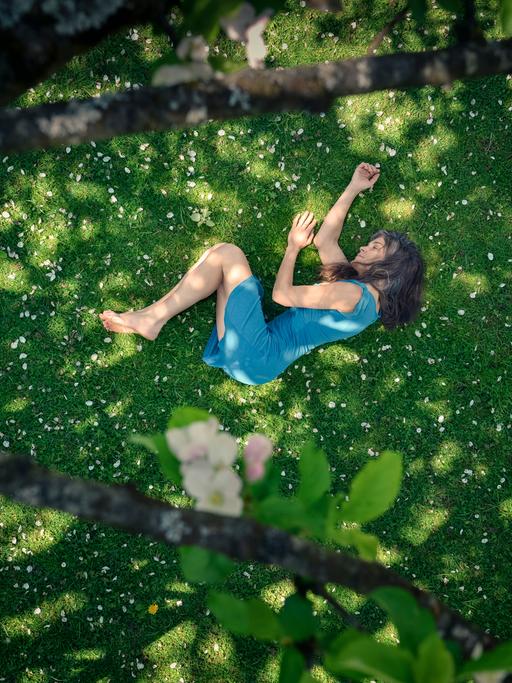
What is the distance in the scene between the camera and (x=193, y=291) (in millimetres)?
5035

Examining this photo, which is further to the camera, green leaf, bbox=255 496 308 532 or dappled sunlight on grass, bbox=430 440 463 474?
dappled sunlight on grass, bbox=430 440 463 474

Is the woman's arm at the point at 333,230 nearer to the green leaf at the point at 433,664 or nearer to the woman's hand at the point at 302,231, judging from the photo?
the woman's hand at the point at 302,231

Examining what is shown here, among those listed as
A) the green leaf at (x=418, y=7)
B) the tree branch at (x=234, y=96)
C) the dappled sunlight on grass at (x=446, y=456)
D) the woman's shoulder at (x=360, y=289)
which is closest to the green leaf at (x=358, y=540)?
the tree branch at (x=234, y=96)

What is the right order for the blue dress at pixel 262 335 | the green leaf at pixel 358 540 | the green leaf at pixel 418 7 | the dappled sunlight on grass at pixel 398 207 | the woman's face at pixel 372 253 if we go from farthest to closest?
the dappled sunlight on grass at pixel 398 207, the woman's face at pixel 372 253, the blue dress at pixel 262 335, the green leaf at pixel 418 7, the green leaf at pixel 358 540

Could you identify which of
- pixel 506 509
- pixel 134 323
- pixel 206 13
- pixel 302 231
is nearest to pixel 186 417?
pixel 206 13

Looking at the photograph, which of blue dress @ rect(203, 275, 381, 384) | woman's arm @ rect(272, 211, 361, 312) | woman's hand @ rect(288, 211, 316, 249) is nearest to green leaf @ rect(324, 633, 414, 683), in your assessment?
woman's arm @ rect(272, 211, 361, 312)

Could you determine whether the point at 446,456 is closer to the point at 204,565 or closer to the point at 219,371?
the point at 219,371

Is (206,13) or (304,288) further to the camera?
(304,288)

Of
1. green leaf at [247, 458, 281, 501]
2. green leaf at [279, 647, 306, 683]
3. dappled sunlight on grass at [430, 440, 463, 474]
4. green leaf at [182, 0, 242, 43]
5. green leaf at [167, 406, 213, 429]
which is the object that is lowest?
dappled sunlight on grass at [430, 440, 463, 474]

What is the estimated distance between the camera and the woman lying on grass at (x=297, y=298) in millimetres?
4730

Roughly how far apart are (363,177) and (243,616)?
4.61 m

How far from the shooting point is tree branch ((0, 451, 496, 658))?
4.51ft

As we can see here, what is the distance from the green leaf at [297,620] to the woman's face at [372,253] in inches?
152

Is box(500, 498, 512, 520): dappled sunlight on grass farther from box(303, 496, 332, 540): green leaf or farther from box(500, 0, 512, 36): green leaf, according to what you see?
box(500, 0, 512, 36): green leaf
